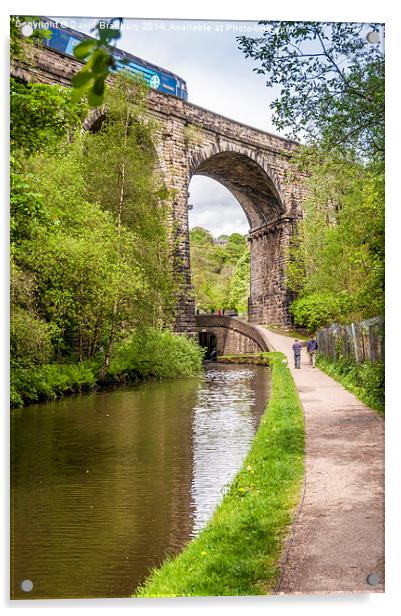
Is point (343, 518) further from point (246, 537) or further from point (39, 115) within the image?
point (39, 115)

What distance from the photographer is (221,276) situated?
5334 cm

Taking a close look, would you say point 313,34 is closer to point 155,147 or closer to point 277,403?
point 277,403

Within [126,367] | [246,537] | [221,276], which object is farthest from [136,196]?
[221,276]

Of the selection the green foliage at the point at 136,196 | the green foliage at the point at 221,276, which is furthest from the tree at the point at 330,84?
the green foliage at the point at 221,276

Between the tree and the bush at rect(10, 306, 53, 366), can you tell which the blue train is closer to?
the tree

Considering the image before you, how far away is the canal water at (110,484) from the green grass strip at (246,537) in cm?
34

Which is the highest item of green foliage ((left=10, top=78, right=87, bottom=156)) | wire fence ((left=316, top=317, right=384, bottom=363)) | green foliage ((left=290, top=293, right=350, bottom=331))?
green foliage ((left=10, top=78, right=87, bottom=156))

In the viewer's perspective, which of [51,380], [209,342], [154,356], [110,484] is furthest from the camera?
[209,342]

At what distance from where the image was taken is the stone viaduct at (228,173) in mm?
8633

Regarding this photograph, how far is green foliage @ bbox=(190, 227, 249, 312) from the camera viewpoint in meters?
49.9

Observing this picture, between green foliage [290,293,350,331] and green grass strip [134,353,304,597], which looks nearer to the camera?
green grass strip [134,353,304,597]

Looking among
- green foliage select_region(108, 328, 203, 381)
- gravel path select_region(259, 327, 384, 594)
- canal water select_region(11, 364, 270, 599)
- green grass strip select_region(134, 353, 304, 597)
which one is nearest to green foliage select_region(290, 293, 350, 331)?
green foliage select_region(108, 328, 203, 381)

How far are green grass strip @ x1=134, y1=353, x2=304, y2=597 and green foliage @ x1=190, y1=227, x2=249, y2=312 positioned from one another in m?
42.0

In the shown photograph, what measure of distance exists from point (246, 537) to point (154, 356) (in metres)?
11.4
